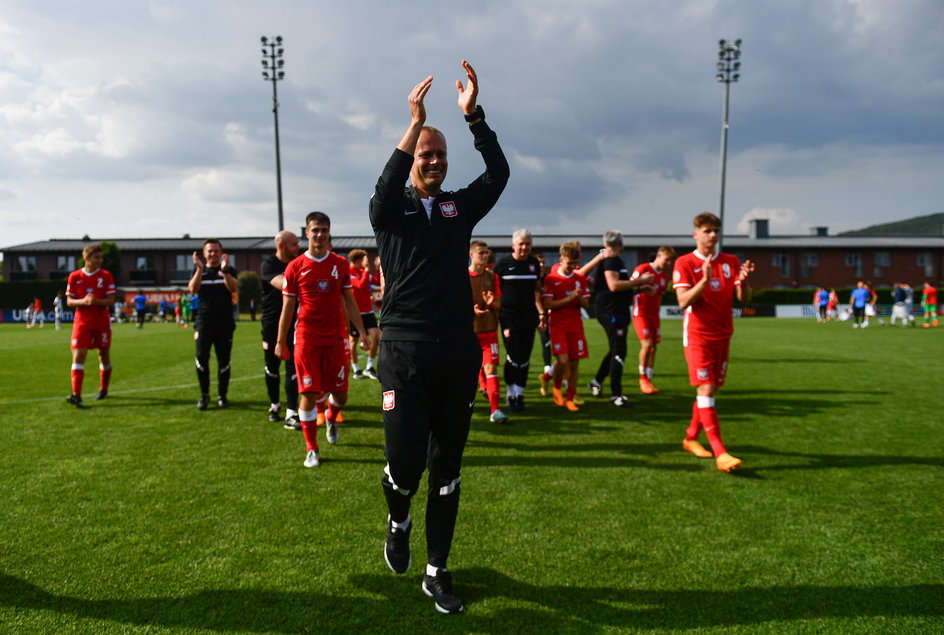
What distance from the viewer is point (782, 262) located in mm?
58219

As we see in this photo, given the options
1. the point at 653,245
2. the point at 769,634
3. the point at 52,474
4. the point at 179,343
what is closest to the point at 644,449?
the point at 769,634

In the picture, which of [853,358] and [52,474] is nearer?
[52,474]

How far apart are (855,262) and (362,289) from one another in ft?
209

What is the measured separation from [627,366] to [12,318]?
48195mm

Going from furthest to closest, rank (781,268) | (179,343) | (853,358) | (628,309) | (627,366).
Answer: (781,268) < (179,343) < (853,358) < (627,366) < (628,309)

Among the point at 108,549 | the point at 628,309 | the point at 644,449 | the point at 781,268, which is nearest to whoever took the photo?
the point at 108,549

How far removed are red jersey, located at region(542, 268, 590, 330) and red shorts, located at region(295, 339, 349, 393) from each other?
309cm

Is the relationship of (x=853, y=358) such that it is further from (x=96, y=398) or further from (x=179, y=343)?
(x=179, y=343)

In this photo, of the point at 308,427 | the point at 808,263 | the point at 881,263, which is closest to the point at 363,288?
the point at 308,427

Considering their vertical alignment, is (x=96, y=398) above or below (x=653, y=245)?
below

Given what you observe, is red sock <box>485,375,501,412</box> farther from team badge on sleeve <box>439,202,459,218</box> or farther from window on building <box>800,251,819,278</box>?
window on building <box>800,251,819,278</box>

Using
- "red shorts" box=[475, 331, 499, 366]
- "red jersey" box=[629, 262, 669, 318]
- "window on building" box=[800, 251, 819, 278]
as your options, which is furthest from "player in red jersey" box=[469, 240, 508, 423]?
"window on building" box=[800, 251, 819, 278]

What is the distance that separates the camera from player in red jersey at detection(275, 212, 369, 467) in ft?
18.1

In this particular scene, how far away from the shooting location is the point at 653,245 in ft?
197
